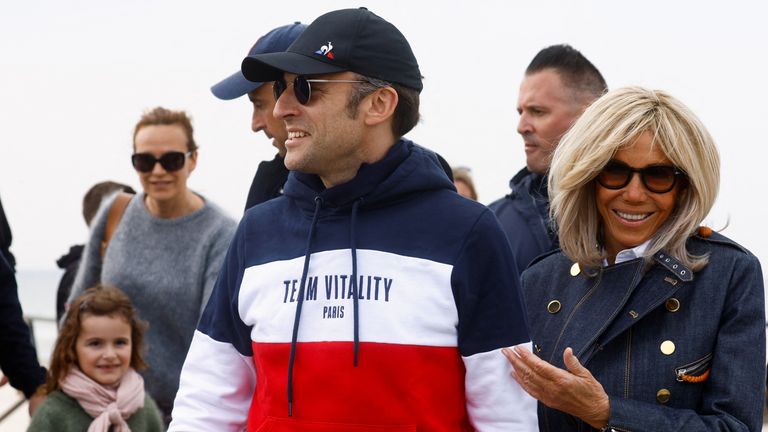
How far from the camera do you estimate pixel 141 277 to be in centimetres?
512

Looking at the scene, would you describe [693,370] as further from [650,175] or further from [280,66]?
[280,66]

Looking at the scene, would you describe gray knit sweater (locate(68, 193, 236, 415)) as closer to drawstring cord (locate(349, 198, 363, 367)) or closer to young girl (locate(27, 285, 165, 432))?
young girl (locate(27, 285, 165, 432))

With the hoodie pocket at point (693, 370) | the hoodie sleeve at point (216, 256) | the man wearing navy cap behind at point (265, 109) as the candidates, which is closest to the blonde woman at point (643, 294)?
the hoodie pocket at point (693, 370)

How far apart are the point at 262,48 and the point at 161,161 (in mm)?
1675

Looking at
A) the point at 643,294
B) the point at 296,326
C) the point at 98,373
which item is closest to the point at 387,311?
the point at 296,326

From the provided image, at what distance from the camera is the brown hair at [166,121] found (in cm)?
541

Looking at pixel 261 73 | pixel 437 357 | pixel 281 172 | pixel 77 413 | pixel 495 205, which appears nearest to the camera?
pixel 437 357

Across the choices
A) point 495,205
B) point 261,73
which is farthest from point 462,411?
point 495,205

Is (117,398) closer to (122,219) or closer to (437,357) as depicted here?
(122,219)

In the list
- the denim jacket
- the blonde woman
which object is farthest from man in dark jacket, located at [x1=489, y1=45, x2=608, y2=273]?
the denim jacket

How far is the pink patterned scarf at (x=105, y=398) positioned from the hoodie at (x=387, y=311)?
226cm

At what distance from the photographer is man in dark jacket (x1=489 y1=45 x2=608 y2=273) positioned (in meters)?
4.23

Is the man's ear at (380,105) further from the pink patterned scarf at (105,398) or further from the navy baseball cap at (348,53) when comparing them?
the pink patterned scarf at (105,398)

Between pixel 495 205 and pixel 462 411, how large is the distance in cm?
192
